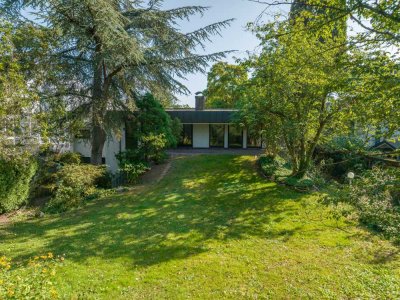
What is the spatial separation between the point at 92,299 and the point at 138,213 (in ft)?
14.8

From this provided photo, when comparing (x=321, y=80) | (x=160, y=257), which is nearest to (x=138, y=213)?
(x=160, y=257)

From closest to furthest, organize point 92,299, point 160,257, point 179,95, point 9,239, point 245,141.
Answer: point 92,299
point 160,257
point 9,239
point 179,95
point 245,141

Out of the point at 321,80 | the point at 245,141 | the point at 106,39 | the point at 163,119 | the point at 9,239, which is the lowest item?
the point at 9,239

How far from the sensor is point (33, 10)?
10.1 meters

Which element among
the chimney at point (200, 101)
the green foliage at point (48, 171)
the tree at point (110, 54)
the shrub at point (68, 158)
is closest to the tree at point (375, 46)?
the tree at point (110, 54)

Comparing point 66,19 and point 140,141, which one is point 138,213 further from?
point 66,19

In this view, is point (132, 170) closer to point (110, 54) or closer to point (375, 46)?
point (110, 54)

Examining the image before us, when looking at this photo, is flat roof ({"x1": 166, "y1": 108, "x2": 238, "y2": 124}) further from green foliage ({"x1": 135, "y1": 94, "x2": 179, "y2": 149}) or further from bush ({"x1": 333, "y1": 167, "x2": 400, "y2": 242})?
bush ({"x1": 333, "y1": 167, "x2": 400, "y2": 242})

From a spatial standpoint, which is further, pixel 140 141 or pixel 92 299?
pixel 140 141

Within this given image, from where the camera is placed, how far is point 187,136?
22.1m

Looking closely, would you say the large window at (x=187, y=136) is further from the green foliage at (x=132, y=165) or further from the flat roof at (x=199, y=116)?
the green foliage at (x=132, y=165)

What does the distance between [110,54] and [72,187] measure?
5.71 m

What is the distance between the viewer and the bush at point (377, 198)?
3.84m

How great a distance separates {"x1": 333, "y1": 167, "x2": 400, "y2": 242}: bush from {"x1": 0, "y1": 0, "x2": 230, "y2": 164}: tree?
9.47 metres
